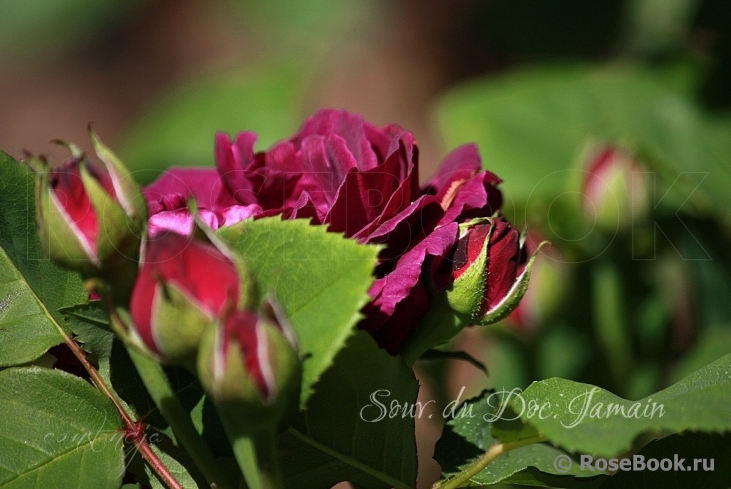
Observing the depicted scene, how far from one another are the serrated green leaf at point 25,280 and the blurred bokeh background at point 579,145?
388 mm

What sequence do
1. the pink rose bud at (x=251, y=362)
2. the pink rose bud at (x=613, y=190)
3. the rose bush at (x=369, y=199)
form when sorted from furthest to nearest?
the pink rose bud at (x=613, y=190)
the rose bush at (x=369, y=199)
the pink rose bud at (x=251, y=362)

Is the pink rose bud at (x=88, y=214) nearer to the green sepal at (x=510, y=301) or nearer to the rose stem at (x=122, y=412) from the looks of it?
the rose stem at (x=122, y=412)

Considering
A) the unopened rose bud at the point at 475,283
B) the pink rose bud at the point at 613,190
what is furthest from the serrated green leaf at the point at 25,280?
the pink rose bud at the point at 613,190

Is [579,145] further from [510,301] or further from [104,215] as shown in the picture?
[104,215]

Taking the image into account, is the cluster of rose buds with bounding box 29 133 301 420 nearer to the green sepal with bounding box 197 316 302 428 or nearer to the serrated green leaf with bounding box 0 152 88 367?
the green sepal with bounding box 197 316 302 428

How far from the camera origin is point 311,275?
1.75ft

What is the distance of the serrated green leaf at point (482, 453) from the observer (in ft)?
2.06

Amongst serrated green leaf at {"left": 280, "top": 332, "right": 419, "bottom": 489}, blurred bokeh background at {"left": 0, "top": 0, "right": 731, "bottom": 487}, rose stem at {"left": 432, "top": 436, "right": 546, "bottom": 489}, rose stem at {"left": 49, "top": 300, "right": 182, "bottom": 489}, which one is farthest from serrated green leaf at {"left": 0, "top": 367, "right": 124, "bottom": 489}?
blurred bokeh background at {"left": 0, "top": 0, "right": 731, "bottom": 487}

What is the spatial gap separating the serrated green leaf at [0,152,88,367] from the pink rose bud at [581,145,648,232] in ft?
2.51

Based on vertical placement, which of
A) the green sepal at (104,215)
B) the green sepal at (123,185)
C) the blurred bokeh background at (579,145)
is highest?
the blurred bokeh background at (579,145)

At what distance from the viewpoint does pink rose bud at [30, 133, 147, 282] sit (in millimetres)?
476

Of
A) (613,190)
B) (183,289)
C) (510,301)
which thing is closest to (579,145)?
(613,190)

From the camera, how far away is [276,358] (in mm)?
432

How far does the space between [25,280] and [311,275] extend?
0.24 metres
